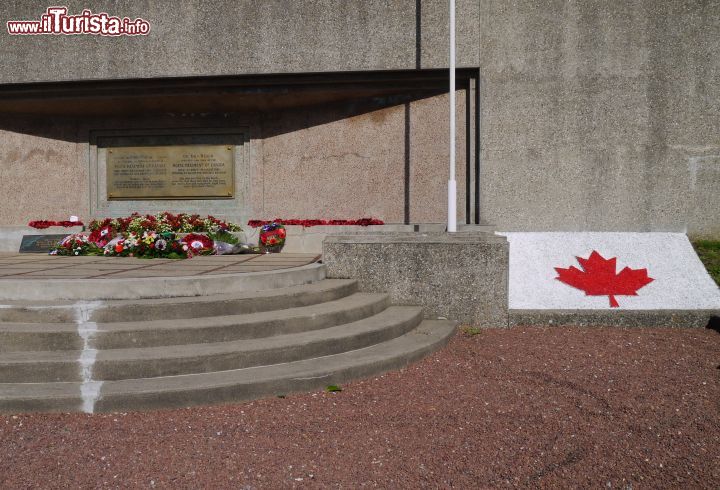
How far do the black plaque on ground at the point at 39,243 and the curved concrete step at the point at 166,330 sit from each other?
5.85 metres

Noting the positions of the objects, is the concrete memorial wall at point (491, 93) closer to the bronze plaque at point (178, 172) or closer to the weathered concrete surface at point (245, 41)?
the weathered concrete surface at point (245, 41)

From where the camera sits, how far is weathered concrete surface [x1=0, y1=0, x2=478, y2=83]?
9094 millimetres

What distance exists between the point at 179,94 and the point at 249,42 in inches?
68.9

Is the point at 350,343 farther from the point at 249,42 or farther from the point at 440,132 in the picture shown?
the point at 249,42

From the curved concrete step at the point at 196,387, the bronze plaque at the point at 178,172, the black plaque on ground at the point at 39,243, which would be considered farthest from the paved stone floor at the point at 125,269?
the bronze plaque at the point at 178,172

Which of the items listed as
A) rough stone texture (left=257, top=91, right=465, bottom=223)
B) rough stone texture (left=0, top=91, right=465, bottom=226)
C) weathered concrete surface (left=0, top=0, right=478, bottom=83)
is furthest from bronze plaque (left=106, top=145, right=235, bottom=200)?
weathered concrete surface (left=0, top=0, right=478, bottom=83)

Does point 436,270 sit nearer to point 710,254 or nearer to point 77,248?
point 710,254

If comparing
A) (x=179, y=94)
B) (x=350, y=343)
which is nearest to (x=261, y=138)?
(x=179, y=94)

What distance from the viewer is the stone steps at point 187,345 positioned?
11.6ft

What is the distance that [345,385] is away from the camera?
4.03 m

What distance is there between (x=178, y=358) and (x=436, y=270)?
3112mm

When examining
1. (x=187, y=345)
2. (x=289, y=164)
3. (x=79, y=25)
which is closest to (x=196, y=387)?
(x=187, y=345)

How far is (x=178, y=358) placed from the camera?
381 cm

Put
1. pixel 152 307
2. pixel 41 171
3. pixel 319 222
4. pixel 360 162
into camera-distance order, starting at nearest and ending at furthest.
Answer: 1. pixel 152 307
2. pixel 319 222
3. pixel 360 162
4. pixel 41 171
